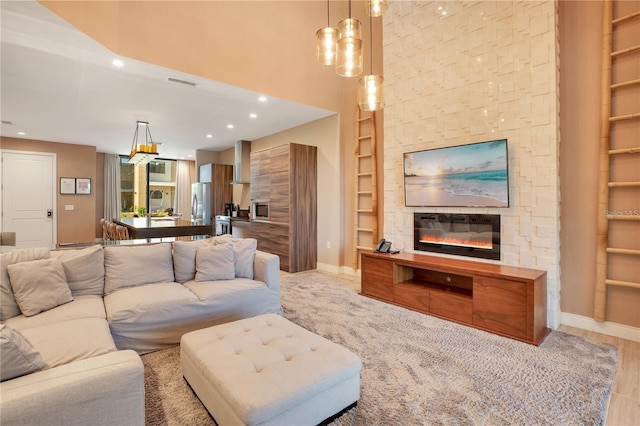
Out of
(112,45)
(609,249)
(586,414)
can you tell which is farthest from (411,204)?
(112,45)

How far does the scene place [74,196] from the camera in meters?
7.47

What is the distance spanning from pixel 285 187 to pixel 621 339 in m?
4.52

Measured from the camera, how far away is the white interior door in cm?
673

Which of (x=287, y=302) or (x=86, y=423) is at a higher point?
(x=86, y=423)

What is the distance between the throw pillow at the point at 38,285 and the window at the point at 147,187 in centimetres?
767

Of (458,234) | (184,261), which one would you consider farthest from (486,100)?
(184,261)

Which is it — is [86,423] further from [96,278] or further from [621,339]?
[621,339]

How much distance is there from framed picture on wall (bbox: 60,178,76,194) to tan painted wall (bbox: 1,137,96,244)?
8 cm

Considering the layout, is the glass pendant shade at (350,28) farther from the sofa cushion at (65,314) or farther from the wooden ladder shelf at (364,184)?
the sofa cushion at (65,314)

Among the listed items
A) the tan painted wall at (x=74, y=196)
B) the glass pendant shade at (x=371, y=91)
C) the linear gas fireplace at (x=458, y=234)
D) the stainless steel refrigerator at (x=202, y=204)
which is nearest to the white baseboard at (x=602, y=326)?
the linear gas fireplace at (x=458, y=234)

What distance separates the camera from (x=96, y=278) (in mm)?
2676

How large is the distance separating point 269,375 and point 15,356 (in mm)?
994

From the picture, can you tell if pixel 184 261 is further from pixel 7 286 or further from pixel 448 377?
pixel 448 377

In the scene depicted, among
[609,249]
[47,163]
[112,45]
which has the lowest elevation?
[609,249]
